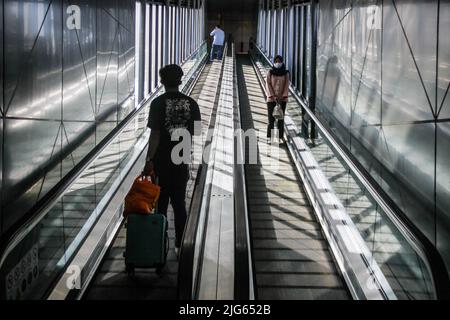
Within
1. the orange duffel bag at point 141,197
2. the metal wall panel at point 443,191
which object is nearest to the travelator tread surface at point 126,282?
the orange duffel bag at point 141,197

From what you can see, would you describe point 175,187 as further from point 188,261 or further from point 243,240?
point 188,261

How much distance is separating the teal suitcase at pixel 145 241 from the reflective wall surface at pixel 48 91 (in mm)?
748

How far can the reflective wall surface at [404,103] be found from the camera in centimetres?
387

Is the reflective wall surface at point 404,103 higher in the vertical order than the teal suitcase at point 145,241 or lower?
higher

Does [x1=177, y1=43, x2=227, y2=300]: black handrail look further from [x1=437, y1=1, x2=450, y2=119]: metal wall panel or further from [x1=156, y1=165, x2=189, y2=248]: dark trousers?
[x1=437, y1=1, x2=450, y2=119]: metal wall panel

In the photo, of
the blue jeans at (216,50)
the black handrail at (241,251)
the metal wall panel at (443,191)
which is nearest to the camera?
the black handrail at (241,251)

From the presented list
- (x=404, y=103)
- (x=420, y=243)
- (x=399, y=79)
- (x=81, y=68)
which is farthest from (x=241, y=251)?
(x=81, y=68)

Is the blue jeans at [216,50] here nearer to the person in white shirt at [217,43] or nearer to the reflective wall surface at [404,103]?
the person in white shirt at [217,43]

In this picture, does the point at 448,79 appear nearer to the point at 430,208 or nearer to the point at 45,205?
the point at 430,208

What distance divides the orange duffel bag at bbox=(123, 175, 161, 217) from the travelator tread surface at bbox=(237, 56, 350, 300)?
101 centimetres

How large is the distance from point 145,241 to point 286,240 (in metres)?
1.64

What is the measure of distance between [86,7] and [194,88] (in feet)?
27.8

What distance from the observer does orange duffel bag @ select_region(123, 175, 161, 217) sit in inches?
167

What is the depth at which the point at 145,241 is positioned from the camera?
422 centimetres
